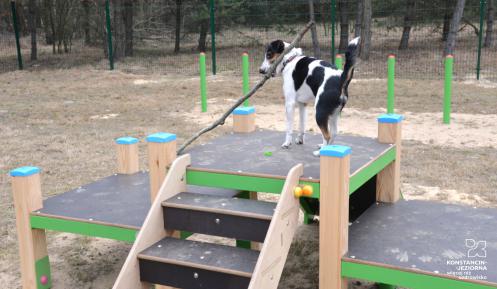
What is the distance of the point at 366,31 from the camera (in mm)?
16547

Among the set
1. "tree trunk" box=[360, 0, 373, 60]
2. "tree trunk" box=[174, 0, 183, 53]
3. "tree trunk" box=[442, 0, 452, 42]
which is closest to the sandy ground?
"tree trunk" box=[360, 0, 373, 60]

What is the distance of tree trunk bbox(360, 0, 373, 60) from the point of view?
16.3 meters

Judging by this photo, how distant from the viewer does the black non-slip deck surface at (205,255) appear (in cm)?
301

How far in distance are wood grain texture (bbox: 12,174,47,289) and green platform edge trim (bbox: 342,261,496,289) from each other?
2148 mm

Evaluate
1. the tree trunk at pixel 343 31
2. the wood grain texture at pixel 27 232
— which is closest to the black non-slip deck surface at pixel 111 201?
the wood grain texture at pixel 27 232

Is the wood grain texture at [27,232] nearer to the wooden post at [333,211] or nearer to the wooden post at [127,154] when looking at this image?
the wooden post at [127,154]

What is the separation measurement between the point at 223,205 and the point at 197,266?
47 cm

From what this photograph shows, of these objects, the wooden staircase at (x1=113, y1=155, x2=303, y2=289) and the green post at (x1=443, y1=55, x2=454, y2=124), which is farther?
the green post at (x1=443, y1=55, x2=454, y2=124)

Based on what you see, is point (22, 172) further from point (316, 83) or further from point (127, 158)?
point (316, 83)

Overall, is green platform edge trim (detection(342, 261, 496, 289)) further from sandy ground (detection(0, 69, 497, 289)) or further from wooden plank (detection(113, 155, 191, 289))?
wooden plank (detection(113, 155, 191, 289))

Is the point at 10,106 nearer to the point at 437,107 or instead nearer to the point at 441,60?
the point at 437,107

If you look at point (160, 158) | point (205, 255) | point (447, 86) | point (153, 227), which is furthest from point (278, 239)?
point (447, 86)

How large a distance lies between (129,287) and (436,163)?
4.47 m

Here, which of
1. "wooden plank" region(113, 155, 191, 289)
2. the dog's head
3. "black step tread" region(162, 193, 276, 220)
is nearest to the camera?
"wooden plank" region(113, 155, 191, 289)
